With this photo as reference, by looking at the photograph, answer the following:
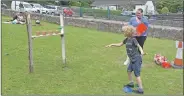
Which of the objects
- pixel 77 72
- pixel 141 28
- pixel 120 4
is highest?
pixel 120 4

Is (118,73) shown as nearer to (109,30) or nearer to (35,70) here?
(35,70)

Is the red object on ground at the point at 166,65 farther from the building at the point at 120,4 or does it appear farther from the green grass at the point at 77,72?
the building at the point at 120,4

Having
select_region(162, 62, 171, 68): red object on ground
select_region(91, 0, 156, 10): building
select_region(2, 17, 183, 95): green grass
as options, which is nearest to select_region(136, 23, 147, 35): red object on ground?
select_region(2, 17, 183, 95): green grass

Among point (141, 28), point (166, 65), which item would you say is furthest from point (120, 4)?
point (141, 28)

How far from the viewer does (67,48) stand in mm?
12039

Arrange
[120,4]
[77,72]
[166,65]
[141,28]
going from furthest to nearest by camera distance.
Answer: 1. [120,4]
2. [166,65]
3. [141,28]
4. [77,72]

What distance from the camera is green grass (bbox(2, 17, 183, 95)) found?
23.0 feet

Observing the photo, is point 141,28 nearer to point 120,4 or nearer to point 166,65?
point 166,65

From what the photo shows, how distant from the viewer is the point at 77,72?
27.5 feet

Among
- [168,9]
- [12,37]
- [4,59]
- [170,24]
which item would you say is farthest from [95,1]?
[4,59]

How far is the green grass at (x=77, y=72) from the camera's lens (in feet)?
23.0

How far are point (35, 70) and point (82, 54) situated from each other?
9.03 ft

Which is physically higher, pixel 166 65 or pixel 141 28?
pixel 141 28

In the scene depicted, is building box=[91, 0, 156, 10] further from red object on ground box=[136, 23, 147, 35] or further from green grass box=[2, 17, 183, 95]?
red object on ground box=[136, 23, 147, 35]
